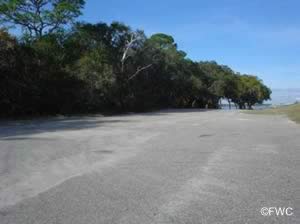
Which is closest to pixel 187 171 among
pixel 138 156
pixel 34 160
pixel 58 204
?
pixel 138 156

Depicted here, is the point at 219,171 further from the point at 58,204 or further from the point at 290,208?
the point at 58,204

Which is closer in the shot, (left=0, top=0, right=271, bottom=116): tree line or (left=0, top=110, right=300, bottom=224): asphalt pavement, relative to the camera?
(left=0, top=110, right=300, bottom=224): asphalt pavement

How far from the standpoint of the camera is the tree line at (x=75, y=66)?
1010 inches

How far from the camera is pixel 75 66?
3081 centimetres

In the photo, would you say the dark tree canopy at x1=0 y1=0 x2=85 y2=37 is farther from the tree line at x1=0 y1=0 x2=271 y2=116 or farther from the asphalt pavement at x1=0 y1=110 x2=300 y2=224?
the asphalt pavement at x1=0 y1=110 x2=300 y2=224

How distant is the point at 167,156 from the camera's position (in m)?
9.20

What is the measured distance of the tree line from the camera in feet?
84.2

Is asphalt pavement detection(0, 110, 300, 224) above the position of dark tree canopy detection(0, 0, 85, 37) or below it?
below

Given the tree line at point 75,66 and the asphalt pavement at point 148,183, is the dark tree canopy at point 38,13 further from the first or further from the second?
the asphalt pavement at point 148,183

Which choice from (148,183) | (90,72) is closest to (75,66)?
(90,72)

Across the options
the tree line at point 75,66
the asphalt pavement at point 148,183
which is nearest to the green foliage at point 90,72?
the tree line at point 75,66

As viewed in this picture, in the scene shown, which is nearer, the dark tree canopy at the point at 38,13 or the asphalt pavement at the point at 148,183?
the asphalt pavement at the point at 148,183

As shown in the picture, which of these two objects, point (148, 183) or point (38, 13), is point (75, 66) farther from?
point (148, 183)

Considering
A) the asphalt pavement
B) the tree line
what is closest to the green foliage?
the tree line
